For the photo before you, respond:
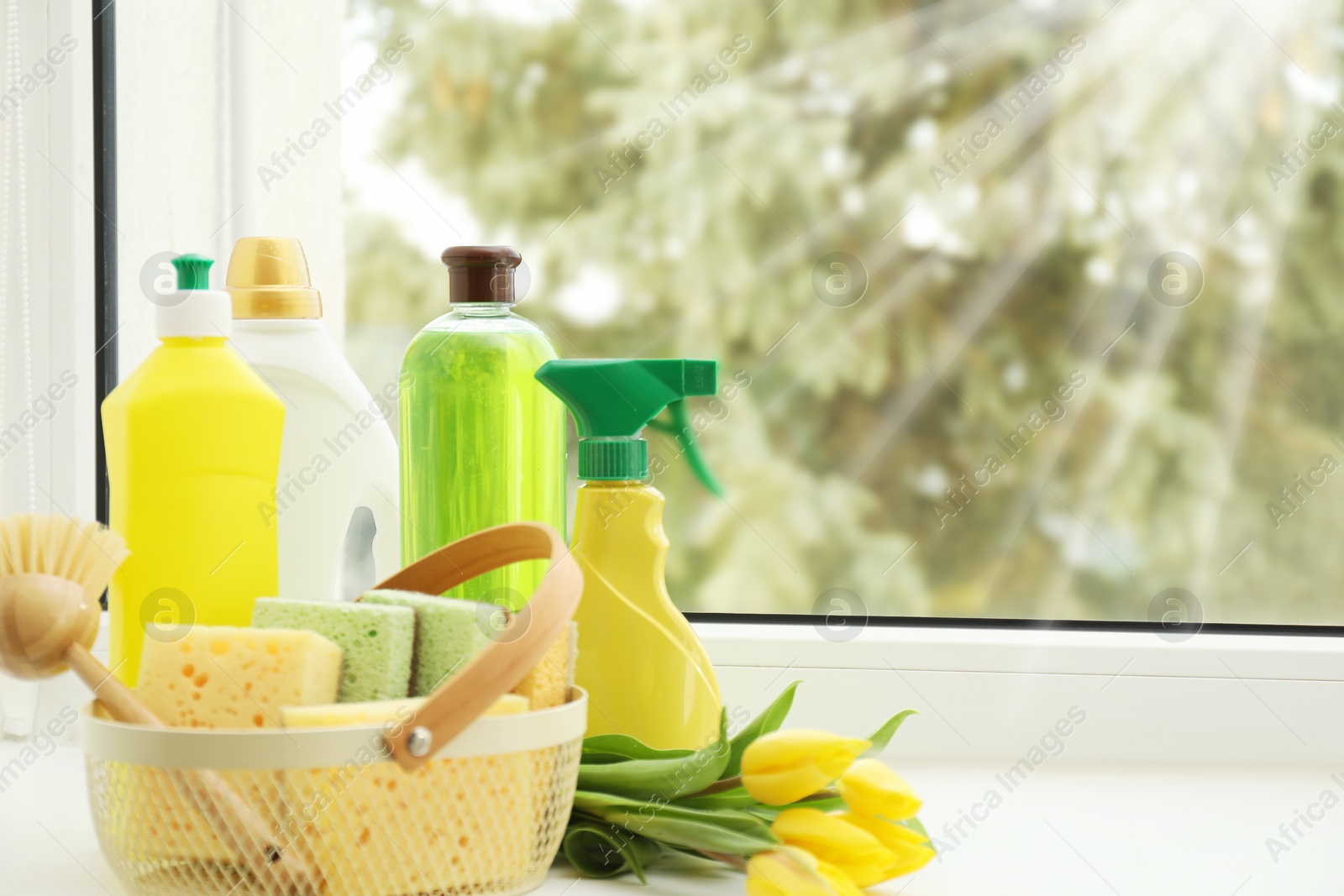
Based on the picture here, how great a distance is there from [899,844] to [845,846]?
0.09ft

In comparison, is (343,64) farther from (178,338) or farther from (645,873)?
(645,873)

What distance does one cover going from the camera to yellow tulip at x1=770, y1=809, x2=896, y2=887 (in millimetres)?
453

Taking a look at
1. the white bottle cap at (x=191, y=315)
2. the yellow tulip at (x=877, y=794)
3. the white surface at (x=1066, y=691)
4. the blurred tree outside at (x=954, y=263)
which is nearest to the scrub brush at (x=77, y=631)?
the white bottle cap at (x=191, y=315)

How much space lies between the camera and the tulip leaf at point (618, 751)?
532 mm

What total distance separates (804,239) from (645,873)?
0.73m

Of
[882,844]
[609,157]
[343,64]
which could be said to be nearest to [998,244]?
[609,157]

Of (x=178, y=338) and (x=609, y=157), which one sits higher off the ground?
(x=609, y=157)

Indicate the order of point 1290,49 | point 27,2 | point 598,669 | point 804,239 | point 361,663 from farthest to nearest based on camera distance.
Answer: point 804,239
point 1290,49
point 27,2
point 598,669
point 361,663

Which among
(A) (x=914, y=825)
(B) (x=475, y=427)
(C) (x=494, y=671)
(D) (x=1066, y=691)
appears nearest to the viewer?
(C) (x=494, y=671)

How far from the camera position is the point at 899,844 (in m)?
0.47

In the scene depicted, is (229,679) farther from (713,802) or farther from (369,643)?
(713,802)

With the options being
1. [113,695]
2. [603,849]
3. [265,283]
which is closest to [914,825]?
[603,849]

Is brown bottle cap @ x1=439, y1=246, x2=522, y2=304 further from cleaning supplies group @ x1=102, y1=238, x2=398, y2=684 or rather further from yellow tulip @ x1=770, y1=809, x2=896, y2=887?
yellow tulip @ x1=770, y1=809, x2=896, y2=887

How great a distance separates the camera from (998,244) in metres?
1.09
